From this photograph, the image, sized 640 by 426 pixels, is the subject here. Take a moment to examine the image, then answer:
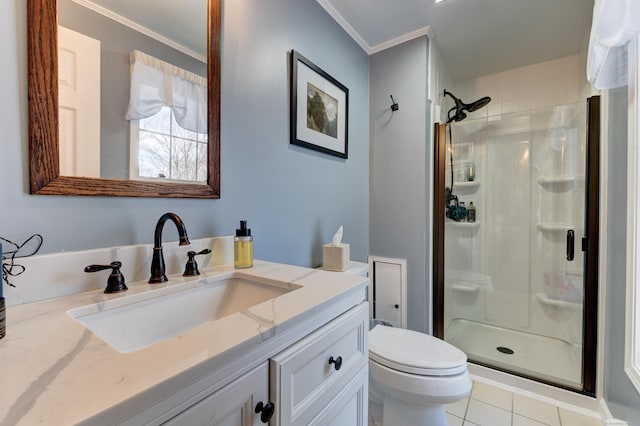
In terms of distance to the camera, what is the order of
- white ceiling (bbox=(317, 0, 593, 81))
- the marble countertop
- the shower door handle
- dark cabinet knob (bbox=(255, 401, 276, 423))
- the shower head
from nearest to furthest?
the marble countertop
dark cabinet knob (bbox=(255, 401, 276, 423))
white ceiling (bbox=(317, 0, 593, 81))
the shower door handle
the shower head

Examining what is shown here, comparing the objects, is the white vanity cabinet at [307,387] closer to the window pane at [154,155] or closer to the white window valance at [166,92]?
the window pane at [154,155]

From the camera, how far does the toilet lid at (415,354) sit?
117cm

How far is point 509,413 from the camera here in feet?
4.93

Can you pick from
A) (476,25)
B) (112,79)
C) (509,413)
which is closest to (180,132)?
(112,79)

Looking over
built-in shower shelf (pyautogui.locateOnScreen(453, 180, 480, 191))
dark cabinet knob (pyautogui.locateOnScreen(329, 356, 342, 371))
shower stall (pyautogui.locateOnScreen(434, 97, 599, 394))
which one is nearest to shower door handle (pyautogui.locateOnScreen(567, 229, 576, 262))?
shower stall (pyautogui.locateOnScreen(434, 97, 599, 394))

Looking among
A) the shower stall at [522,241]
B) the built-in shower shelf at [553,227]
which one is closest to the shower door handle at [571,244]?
the shower stall at [522,241]

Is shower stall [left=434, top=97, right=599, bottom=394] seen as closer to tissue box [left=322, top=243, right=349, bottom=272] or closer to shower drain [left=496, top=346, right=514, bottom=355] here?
A: shower drain [left=496, top=346, right=514, bottom=355]

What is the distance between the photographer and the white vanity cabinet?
45 centimetres

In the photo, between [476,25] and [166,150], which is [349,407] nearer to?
[166,150]

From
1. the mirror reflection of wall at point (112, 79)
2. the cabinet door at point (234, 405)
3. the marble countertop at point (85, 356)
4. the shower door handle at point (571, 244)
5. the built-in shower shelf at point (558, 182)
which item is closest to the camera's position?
the marble countertop at point (85, 356)

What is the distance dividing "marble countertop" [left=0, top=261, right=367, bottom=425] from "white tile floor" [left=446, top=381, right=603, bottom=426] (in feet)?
4.69

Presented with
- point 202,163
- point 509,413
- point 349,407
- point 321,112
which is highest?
point 321,112

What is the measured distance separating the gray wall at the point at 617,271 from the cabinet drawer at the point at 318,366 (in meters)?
1.21

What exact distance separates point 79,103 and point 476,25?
2.18 meters
